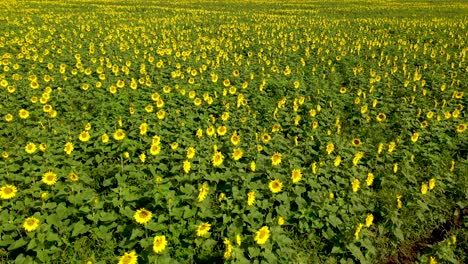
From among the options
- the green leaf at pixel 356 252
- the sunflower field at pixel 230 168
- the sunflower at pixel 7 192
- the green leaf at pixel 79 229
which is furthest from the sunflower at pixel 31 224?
the green leaf at pixel 356 252

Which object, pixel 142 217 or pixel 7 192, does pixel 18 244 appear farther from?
pixel 142 217

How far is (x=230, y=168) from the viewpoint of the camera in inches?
191

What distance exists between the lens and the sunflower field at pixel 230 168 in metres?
3.75

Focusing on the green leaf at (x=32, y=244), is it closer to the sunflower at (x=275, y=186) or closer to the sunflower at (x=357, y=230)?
the sunflower at (x=275, y=186)

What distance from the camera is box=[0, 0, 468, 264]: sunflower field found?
3.75 m

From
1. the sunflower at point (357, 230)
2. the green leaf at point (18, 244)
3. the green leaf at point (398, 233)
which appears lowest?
the green leaf at point (398, 233)

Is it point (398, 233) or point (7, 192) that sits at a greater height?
point (7, 192)

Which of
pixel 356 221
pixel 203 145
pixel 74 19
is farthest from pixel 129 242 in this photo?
pixel 74 19

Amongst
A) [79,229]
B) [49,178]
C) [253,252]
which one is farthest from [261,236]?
[49,178]

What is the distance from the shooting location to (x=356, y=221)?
13.5 ft

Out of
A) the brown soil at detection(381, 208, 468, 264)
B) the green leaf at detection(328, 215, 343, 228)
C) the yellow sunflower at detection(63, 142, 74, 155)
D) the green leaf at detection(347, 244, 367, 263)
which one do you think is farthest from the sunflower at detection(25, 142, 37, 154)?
the brown soil at detection(381, 208, 468, 264)

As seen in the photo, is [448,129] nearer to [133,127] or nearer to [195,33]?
[133,127]

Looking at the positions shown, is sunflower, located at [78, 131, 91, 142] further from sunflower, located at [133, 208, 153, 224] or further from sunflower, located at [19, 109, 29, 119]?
sunflower, located at [133, 208, 153, 224]

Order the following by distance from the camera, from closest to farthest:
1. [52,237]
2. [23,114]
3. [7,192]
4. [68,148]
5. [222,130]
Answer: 1. [52,237]
2. [7,192]
3. [68,148]
4. [222,130]
5. [23,114]
